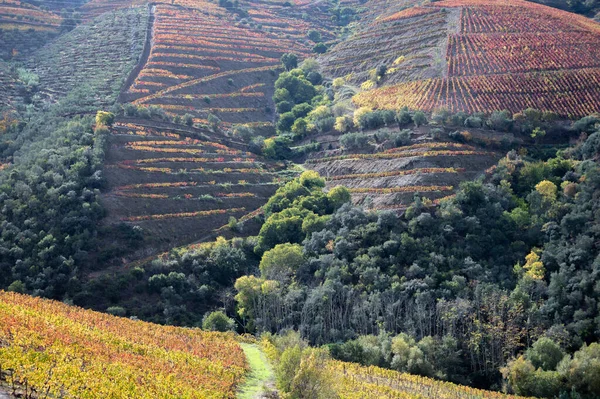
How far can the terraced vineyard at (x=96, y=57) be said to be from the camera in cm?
10775

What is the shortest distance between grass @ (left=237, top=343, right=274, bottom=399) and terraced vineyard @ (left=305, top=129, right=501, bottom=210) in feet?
89.5

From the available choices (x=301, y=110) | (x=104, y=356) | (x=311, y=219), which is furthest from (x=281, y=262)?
(x=301, y=110)

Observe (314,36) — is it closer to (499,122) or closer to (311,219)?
(499,122)

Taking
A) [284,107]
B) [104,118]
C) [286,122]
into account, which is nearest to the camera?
[104,118]

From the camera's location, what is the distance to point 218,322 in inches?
2469

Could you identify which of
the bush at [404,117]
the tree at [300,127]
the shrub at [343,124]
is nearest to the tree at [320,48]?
the tree at [300,127]

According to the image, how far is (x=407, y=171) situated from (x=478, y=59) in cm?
3184

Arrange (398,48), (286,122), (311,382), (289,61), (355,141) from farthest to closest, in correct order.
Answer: (289,61), (398,48), (286,122), (355,141), (311,382)

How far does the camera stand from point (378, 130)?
92.9 meters

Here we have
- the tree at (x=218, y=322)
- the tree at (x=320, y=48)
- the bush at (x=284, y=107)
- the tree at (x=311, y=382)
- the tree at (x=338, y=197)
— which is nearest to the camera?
the tree at (x=311, y=382)

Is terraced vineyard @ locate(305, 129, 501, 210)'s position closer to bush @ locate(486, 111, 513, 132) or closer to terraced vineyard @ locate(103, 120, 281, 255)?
bush @ locate(486, 111, 513, 132)

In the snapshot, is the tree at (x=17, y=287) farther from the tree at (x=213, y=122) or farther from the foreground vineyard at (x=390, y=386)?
the tree at (x=213, y=122)

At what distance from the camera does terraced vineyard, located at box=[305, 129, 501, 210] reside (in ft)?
254

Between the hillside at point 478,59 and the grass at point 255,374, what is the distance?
49.3 meters
